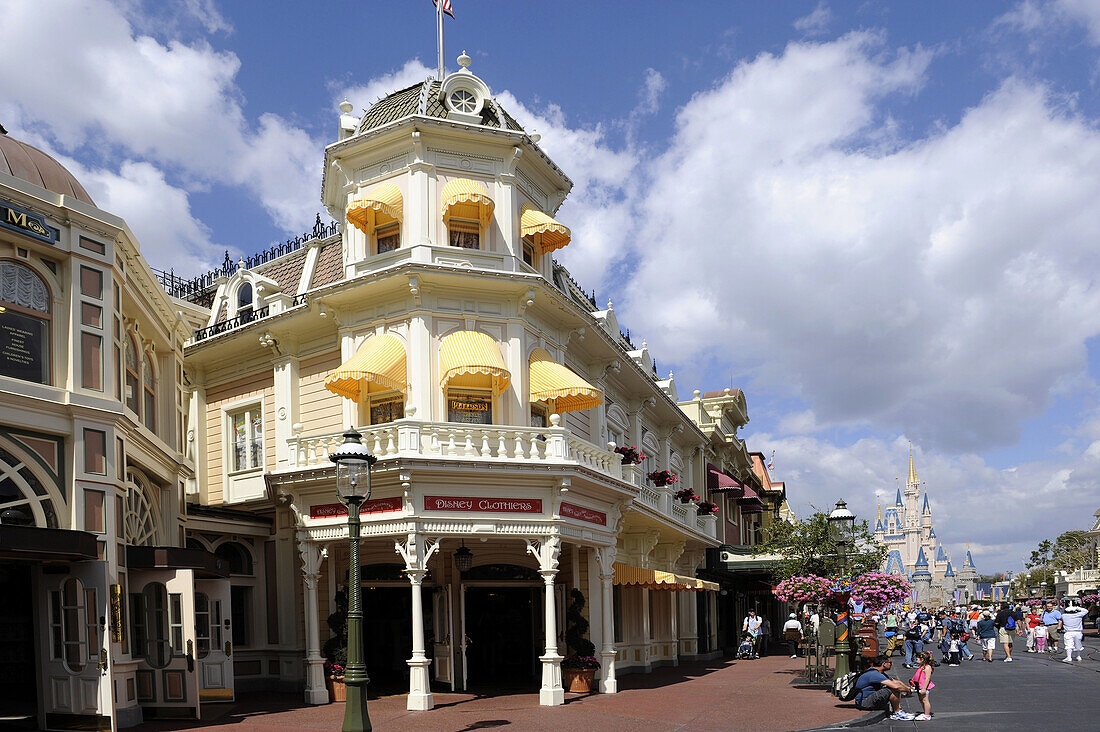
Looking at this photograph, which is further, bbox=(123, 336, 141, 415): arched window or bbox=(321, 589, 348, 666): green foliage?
bbox=(321, 589, 348, 666): green foliage

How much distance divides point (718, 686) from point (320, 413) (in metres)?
11.2

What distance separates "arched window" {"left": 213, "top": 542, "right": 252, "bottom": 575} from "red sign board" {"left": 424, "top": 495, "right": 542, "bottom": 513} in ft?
22.4

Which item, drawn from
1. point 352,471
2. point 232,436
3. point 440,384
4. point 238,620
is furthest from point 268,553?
point 352,471

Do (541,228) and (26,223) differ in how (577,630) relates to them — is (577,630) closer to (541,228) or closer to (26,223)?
(541,228)

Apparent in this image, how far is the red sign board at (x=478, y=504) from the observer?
723 inches

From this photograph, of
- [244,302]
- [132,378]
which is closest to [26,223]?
[132,378]

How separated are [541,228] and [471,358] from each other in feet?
11.9

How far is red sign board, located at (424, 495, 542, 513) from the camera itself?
18.4 metres

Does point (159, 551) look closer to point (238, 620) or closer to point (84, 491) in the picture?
point (84, 491)

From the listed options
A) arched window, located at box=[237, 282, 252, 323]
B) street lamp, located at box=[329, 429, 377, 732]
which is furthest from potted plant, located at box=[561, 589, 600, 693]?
arched window, located at box=[237, 282, 252, 323]

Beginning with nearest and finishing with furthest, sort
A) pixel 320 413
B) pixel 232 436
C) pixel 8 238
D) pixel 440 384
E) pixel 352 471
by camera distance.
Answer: pixel 352 471
pixel 8 238
pixel 440 384
pixel 320 413
pixel 232 436

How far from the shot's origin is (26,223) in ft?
47.7

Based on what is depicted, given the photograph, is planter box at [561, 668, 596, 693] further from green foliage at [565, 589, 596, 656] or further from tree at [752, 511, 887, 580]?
tree at [752, 511, 887, 580]

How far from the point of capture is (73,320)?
49.7 feet
